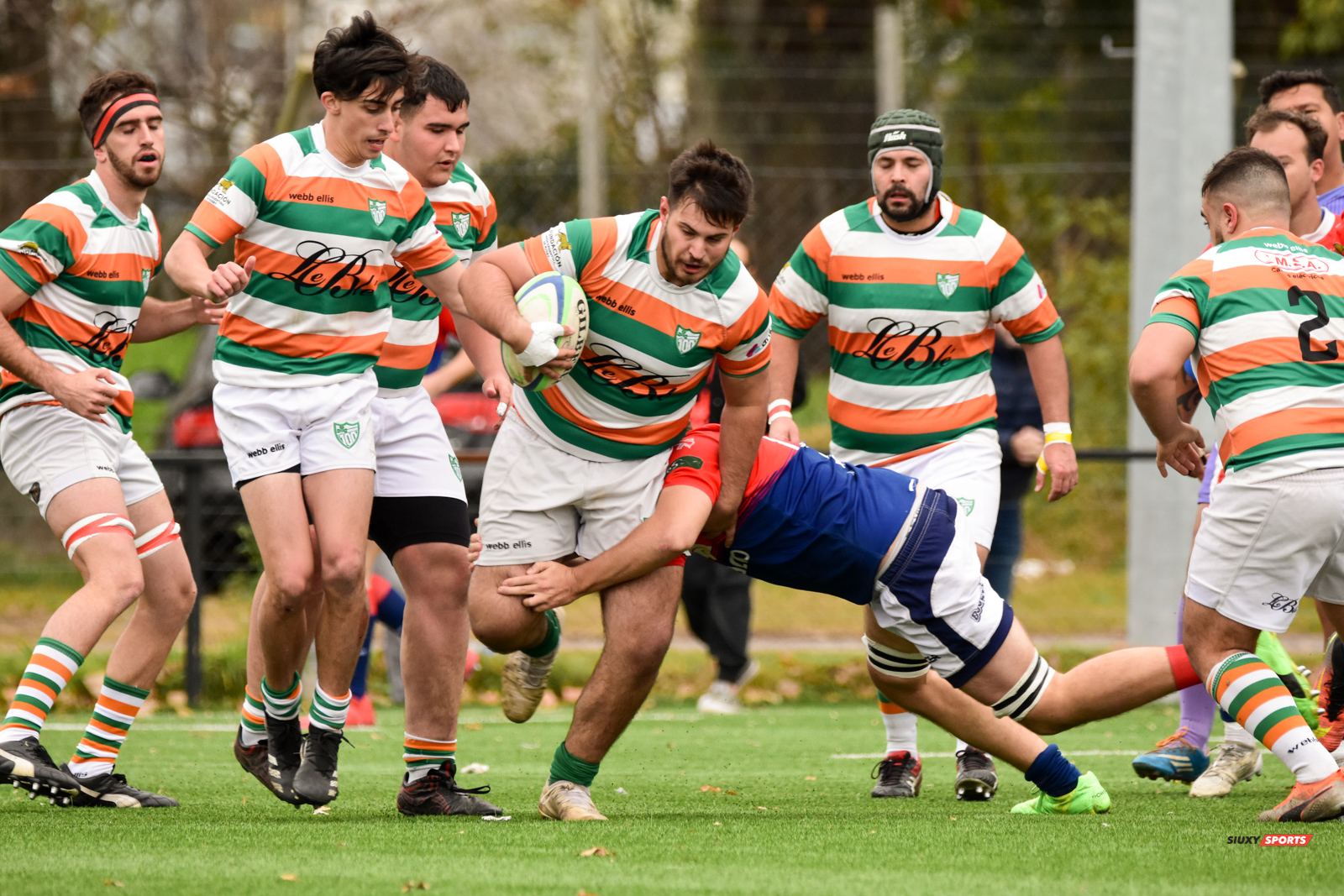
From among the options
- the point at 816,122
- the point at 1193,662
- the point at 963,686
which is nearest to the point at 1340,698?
the point at 1193,662

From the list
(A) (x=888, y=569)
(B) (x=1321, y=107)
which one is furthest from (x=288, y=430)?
(B) (x=1321, y=107)

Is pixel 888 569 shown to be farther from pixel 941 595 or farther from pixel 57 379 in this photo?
pixel 57 379

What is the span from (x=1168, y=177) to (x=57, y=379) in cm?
687

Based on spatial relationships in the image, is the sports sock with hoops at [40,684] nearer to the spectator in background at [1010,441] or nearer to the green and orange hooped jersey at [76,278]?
the green and orange hooped jersey at [76,278]

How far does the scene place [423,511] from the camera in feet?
A: 17.3

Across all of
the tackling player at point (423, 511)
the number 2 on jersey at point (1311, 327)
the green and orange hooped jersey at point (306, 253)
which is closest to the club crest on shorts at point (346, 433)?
→ the green and orange hooped jersey at point (306, 253)

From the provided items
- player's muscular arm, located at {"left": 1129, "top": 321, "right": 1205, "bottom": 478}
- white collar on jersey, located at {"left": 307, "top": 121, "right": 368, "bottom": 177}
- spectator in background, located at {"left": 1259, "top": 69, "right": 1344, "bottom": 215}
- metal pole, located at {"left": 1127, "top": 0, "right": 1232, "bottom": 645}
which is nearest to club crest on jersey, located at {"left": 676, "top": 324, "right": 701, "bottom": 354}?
white collar on jersey, located at {"left": 307, "top": 121, "right": 368, "bottom": 177}

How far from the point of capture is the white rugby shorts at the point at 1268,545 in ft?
15.1

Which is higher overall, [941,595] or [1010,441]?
[941,595]

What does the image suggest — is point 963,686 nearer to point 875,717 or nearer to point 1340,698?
point 1340,698

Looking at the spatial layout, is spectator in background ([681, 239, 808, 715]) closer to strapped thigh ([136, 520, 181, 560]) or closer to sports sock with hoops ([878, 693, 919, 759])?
sports sock with hoops ([878, 693, 919, 759])

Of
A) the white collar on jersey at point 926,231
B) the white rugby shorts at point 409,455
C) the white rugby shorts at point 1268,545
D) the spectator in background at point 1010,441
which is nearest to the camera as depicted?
the white rugby shorts at point 1268,545

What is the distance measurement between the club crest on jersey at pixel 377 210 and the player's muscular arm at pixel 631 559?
1.19 metres

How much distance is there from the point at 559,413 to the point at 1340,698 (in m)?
3.13
